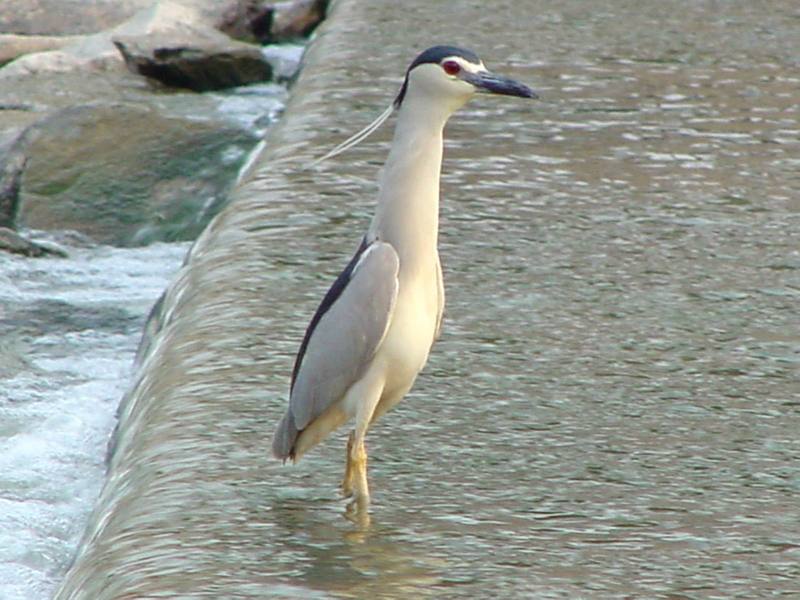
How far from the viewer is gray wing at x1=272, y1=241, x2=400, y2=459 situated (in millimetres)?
3381

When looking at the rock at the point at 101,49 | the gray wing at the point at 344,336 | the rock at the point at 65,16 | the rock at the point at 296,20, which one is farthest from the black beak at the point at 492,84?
the rock at the point at 296,20

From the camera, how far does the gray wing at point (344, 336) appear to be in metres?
3.38

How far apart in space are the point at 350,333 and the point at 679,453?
77 cm

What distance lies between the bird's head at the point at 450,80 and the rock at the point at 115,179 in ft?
16.7

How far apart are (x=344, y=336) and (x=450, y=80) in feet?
1.75

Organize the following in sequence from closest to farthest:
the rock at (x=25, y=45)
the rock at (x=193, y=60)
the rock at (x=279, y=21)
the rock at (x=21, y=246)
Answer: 1. the rock at (x=21, y=246)
2. the rock at (x=193, y=60)
3. the rock at (x=25, y=45)
4. the rock at (x=279, y=21)

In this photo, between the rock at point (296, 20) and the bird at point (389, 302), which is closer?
the bird at point (389, 302)

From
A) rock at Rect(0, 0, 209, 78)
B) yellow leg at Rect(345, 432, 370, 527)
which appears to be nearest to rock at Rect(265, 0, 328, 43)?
rock at Rect(0, 0, 209, 78)

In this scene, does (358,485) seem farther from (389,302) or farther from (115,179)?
(115,179)

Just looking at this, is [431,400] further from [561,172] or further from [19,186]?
[19,186]

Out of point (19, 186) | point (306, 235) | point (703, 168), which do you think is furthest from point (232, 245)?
point (19, 186)

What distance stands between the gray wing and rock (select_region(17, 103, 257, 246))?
5097 mm

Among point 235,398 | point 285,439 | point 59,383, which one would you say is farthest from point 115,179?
point 285,439

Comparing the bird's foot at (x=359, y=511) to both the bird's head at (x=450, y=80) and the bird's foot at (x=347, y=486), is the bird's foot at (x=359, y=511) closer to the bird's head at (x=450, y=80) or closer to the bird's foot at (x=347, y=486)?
the bird's foot at (x=347, y=486)
